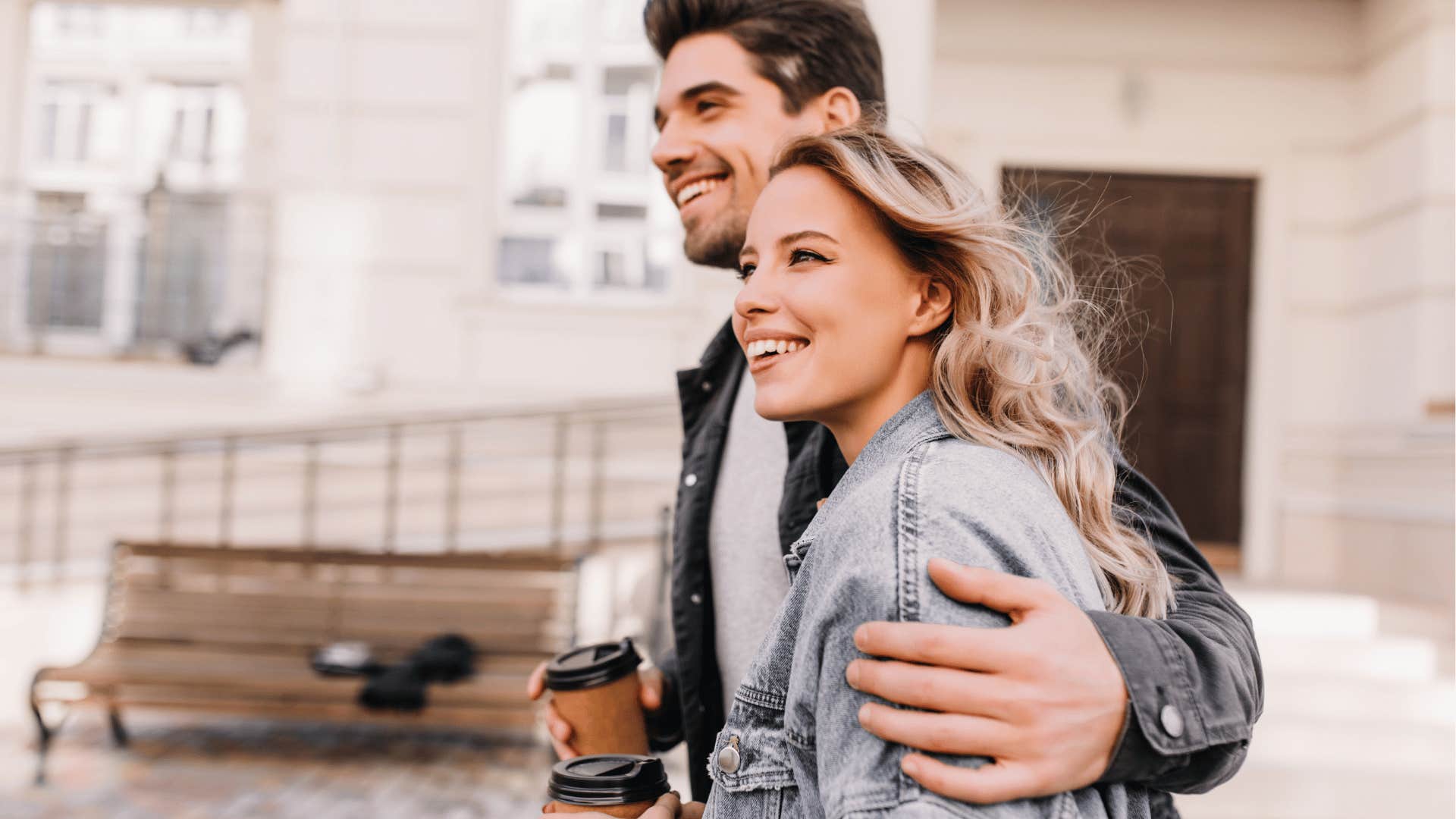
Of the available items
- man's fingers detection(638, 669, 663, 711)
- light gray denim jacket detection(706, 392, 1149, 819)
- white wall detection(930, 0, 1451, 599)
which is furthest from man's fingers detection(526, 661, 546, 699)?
white wall detection(930, 0, 1451, 599)

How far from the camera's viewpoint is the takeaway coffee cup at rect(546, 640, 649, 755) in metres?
1.63

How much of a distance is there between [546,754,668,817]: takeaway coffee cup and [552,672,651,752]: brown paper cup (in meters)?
0.31

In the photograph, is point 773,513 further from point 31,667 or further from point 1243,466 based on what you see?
point 1243,466

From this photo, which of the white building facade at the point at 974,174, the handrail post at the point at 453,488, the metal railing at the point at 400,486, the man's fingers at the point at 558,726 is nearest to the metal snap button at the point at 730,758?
the man's fingers at the point at 558,726

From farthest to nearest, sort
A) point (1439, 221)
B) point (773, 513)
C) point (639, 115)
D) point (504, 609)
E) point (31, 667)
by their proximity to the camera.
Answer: point (639, 115) < point (1439, 221) < point (31, 667) < point (504, 609) < point (773, 513)

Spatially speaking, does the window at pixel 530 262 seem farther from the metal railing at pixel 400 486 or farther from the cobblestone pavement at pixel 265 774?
the cobblestone pavement at pixel 265 774

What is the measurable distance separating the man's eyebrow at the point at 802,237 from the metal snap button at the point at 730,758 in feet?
1.85

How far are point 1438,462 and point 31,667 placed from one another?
8455mm

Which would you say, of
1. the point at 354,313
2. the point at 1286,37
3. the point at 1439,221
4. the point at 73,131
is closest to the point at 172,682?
the point at 354,313

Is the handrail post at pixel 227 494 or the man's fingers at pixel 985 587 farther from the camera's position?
the handrail post at pixel 227 494

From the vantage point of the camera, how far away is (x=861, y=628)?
0.94 meters

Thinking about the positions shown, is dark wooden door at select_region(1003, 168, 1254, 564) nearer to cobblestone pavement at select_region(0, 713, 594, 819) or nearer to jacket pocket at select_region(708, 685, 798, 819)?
cobblestone pavement at select_region(0, 713, 594, 819)

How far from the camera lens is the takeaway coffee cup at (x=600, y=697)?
1.63 metres

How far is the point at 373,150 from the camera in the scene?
7258 millimetres
